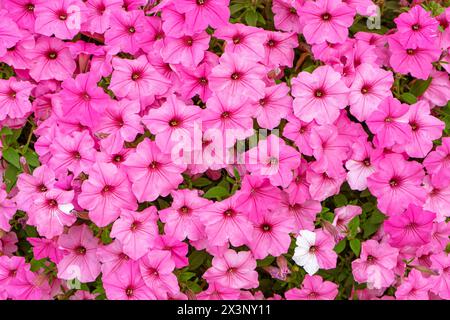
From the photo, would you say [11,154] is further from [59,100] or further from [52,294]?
[52,294]

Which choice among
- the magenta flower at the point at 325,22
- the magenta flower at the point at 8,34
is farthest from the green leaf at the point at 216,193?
the magenta flower at the point at 8,34

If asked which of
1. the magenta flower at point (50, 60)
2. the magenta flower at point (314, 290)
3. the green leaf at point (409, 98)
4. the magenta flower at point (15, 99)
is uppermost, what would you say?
the magenta flower at point (50, 60)

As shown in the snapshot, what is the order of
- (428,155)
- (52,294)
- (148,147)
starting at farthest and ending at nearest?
(52,294) → (428,155) → (148,147)

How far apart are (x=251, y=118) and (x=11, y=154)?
0.69 metres

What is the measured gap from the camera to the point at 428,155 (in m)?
1.38

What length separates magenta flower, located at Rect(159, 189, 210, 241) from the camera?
51.3 inches

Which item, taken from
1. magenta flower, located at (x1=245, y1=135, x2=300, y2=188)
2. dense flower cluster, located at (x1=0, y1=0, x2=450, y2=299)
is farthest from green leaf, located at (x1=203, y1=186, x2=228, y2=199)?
magenta flower, located at (x1=245, y1=135, x2=300, y2=188)

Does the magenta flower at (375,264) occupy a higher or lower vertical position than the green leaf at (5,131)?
lower

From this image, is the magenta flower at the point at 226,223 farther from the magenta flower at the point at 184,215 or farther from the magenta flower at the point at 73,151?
the magenta flower at the point at 73,151

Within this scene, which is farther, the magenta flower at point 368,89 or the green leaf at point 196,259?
the green leaf at point 196,259

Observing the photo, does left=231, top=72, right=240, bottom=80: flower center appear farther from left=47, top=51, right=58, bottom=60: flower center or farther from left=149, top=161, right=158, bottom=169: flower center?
left=47, top=51, right=58, bottom=60: flower center

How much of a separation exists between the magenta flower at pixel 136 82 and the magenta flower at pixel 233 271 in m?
0.46

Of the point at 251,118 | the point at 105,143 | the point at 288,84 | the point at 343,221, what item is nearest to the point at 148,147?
the point at 105,143

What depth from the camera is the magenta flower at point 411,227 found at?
4.28ft
